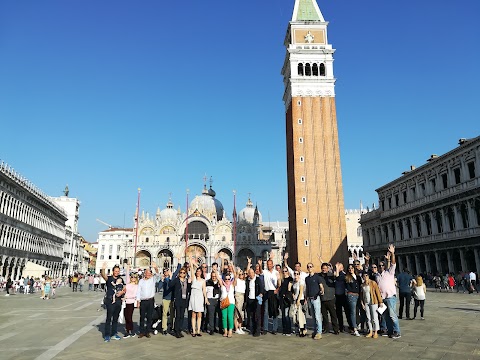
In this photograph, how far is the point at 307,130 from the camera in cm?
4200

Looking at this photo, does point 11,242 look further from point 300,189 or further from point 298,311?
point 298,311

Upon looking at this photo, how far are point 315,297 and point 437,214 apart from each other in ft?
96.8

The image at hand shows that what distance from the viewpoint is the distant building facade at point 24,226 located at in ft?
114

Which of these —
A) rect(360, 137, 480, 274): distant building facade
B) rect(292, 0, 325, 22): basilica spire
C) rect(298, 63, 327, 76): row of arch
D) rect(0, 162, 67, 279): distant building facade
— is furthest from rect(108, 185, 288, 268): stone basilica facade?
rect(292, 0, 325, 22): basilica spire

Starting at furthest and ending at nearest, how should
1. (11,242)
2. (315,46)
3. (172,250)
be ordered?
(172,250), (315,46), (11,242)

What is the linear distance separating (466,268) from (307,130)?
20.6 meters

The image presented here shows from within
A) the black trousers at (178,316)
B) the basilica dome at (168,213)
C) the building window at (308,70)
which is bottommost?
the black trousers at (178,316)

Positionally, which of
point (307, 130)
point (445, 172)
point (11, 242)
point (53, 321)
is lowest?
point (53, 321)

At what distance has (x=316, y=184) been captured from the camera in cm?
4053

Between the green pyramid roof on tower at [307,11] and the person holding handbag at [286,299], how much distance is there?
45036mm

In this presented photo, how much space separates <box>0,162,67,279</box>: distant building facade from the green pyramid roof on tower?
3815 cm

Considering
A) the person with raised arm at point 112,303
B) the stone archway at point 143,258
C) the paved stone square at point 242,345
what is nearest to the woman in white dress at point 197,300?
the paved stone square at point 242,345

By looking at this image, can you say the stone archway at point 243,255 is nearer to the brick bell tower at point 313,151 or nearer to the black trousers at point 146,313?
the brick bell tower at point 313,151

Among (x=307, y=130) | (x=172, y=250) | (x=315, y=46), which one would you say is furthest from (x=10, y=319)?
(x=172, y=250)
